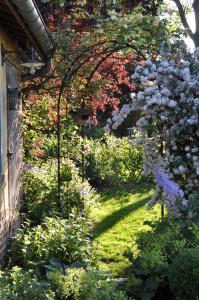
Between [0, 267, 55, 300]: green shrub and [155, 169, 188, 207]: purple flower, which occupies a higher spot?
[155, 169, 188, 207]: purple flower

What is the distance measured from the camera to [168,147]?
19.2 feet

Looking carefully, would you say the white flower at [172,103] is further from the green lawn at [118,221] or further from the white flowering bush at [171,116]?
the green lawn at [118,221]

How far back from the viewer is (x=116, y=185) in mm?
12102

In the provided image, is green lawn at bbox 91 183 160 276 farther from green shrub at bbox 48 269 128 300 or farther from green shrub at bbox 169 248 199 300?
green shrub at bbox 169 248 199 300

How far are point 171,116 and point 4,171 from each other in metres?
1.98

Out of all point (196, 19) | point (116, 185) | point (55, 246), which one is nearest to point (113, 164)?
point (116, 185)

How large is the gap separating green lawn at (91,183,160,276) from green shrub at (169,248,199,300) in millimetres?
1744

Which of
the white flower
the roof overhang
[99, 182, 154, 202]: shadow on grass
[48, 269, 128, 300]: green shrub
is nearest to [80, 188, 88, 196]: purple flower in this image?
[99, 182, 154, 202]: shadow on grass

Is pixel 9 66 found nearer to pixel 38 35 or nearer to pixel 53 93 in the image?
pixel 38 35

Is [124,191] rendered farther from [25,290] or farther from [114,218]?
[25,290]

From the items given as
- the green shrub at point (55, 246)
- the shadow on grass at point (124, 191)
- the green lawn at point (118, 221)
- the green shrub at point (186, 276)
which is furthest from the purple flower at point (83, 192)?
the green shrub at point (186, 276)

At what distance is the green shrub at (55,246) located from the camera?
16.7 ft

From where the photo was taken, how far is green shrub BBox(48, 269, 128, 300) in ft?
11.2

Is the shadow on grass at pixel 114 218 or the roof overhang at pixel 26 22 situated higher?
the roof overhang at pixel 26 22
